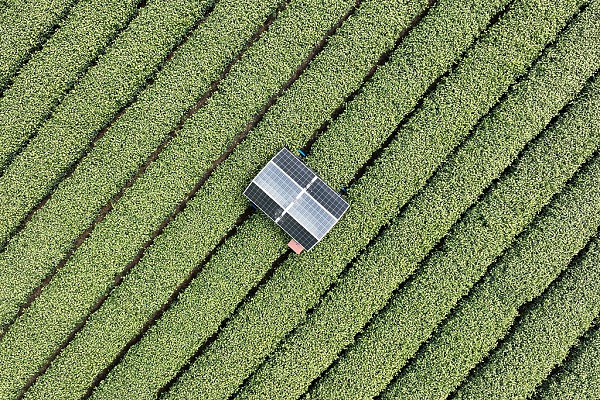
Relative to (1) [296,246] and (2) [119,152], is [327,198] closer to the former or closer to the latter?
(1) [296,246]

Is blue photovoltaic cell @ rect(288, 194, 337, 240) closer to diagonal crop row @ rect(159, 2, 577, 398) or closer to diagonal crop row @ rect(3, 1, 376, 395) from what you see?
diagonal crop row @ rect(159, 2, 577, 398)

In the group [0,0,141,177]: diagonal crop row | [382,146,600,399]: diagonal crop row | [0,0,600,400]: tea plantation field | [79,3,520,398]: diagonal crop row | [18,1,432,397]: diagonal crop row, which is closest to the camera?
[382,146,600,399]: diagonal crop row


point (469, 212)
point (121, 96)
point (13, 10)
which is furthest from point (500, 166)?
point (13, 10)

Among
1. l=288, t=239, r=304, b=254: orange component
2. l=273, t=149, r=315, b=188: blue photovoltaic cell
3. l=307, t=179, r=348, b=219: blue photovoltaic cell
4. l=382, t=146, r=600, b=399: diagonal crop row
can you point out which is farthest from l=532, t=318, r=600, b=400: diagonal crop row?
l=273, t=149, r=315, b=188: blue photovoltaic cell

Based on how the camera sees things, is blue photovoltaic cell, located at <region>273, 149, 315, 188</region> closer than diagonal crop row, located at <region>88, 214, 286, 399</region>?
Yes

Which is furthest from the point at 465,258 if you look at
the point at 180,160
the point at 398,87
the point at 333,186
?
the point at 180,160

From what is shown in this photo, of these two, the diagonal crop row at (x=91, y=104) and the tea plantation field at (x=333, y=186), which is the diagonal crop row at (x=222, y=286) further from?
the diagonal crop row at (x=91, y=104)

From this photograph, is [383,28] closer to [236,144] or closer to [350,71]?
[350,71]

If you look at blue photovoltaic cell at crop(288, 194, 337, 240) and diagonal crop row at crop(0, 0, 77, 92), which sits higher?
blue photovoltaic cell at crop(288, 194, 337, 240)
